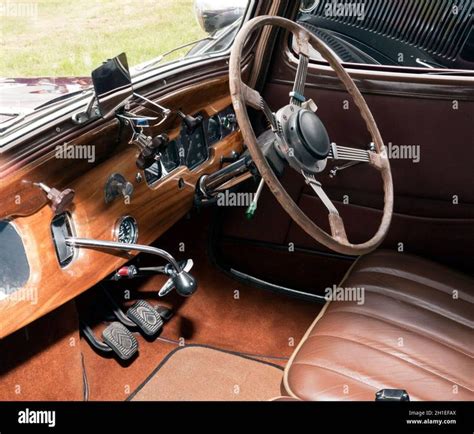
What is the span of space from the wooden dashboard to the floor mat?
1.76 ft

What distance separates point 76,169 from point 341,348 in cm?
80

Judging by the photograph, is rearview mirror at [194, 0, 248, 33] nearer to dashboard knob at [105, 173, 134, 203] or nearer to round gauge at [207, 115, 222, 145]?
round gauge at [207, 115, 222, 145]

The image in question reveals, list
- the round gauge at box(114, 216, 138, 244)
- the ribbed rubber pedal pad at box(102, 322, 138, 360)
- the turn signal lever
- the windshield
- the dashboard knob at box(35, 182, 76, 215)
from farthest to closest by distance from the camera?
the ribbed rubber pedal pad at box(102, 322, 138, 360)
the round gauge at box(114, 216, 138, 244)
the turn signal lever
the dashboard knob at box(35, 182, 76, 215)
the windshield

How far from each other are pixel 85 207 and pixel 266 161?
0.46 metres

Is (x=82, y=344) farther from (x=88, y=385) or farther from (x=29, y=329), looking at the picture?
(x=29, y=329)

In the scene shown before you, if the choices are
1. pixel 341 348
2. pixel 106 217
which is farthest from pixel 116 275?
pixel 341 348

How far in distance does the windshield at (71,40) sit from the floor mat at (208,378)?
1.00m

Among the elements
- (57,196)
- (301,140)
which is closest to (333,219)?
(301,140)

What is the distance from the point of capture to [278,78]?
2189mm

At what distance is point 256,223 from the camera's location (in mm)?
2402

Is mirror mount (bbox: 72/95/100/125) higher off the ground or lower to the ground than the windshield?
lower

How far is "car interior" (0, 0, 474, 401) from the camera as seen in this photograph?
1516 millimetres

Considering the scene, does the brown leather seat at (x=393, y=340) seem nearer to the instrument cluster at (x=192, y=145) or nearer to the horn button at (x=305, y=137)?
the horn button at (x=305, y=137)

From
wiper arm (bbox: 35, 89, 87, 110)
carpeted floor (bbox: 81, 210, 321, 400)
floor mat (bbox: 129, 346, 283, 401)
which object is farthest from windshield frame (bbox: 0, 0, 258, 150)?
floor mat (bbox: 129, 346, 283, 401)
